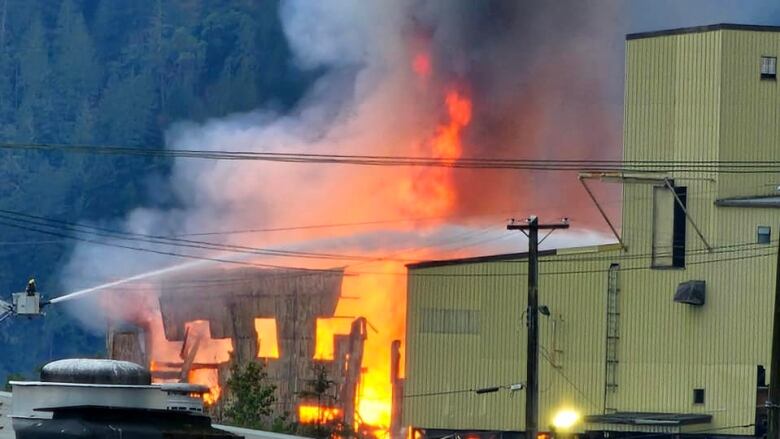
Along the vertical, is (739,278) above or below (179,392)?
above

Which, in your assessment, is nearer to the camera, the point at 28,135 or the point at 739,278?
the point at 739,278

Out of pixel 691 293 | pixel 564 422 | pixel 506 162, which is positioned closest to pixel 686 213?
pixel 691 293

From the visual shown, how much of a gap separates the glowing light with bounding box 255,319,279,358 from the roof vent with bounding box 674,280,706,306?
94.6 feet

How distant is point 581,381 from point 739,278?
851 cm

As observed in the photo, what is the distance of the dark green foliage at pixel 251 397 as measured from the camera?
101 m

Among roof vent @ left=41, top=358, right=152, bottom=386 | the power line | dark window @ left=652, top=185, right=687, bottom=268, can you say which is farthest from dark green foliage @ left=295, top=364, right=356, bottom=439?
roof vent @ left=41, top=358, right=152, bottom=386

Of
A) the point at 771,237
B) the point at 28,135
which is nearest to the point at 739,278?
the point at 771,237

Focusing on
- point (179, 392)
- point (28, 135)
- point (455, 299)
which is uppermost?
point (28, 135)

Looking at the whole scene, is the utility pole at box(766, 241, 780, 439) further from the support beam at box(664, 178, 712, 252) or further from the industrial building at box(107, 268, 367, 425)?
the industrial building at box(107, 268, 367, 425)

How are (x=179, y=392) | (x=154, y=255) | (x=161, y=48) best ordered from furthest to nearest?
(x=161, y=48) < (x=154, y=255) < (x=179, y=392)

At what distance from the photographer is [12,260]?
630ft

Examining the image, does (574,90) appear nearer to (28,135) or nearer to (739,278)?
(739,278)

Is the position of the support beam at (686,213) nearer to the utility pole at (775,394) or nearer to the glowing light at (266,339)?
the glowing light at (266,339)

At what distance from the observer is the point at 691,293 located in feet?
293
